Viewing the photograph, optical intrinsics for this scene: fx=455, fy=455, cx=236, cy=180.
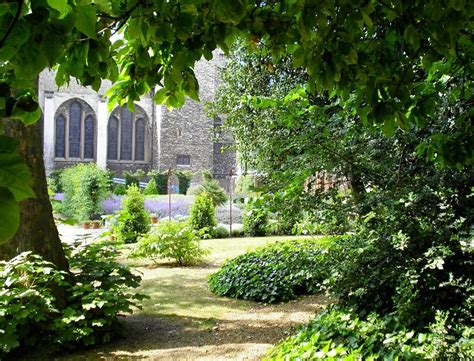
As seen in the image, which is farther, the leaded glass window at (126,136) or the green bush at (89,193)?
the leaded glass window at (126,136)

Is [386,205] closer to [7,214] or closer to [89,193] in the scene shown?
[7,214]

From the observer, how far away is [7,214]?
59cm

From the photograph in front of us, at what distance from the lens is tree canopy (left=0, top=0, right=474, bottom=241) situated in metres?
0.90

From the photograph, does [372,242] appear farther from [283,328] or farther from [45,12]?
[45,12]

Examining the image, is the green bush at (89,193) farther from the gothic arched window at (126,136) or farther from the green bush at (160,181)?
the gothic arched window at (126,136)

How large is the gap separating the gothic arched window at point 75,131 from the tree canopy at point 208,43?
3433 centimetres

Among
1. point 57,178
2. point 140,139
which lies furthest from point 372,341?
point 140,139

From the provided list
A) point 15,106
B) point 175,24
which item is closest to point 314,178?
point 175,24

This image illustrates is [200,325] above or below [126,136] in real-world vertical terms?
below

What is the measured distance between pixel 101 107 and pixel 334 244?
32726mm

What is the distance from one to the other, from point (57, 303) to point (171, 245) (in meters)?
5.43

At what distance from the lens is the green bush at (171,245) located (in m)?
9.62

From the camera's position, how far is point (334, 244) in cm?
430

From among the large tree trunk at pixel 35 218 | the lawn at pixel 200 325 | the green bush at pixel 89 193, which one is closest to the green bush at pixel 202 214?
the green bush at pixel 89 193
